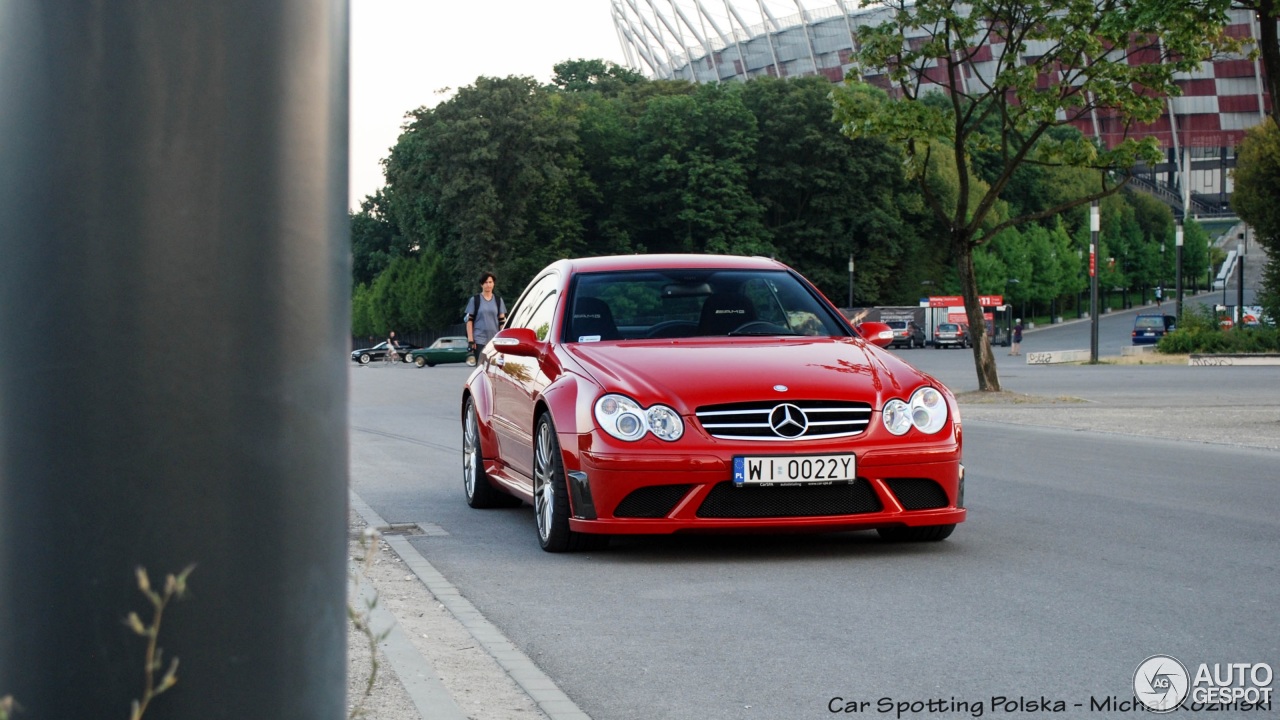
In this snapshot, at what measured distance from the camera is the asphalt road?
16.5 ft

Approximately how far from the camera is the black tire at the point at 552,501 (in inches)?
318

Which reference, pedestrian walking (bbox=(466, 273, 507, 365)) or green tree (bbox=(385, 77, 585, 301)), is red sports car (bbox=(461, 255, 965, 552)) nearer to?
pedestrian walking (bbox=(466, 273, 507, 365))

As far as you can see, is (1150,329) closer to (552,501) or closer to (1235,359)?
(1235,359)

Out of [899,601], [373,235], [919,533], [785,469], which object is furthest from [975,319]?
[373,235]

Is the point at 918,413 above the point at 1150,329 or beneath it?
above

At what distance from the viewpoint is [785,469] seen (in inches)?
299

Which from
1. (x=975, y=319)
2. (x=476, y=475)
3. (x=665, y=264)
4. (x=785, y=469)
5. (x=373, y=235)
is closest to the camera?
(x=785, y=469)

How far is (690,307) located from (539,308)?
111cm

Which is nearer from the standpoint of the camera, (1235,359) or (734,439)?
(734,439)

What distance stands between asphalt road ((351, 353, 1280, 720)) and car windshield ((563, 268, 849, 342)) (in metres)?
1.18

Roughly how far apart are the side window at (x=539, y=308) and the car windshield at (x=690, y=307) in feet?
0.63

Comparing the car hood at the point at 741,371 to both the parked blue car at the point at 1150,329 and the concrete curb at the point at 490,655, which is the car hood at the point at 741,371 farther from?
the parked blue car at the point at 1150,329

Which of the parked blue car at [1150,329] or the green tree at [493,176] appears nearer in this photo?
the green tree at [493,176]

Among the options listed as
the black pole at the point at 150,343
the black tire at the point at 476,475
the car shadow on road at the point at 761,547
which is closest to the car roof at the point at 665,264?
the black tire at the point at 476,475
